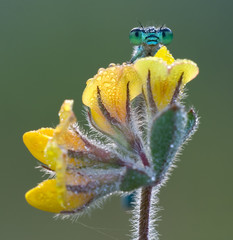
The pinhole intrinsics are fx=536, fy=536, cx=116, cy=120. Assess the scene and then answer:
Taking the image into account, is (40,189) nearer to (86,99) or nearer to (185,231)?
(86,99)

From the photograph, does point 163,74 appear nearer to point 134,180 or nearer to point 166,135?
point 166,135

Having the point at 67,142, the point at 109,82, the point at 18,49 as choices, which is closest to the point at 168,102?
the point at 109,82

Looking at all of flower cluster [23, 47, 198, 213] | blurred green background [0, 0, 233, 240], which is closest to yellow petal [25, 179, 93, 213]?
flower cluster [23, 47, 198, 213]

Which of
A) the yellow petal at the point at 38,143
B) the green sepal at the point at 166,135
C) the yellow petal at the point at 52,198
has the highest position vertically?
the yellow petal at the point at 38,143

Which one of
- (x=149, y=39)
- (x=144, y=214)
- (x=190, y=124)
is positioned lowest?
(x=144, y=214)

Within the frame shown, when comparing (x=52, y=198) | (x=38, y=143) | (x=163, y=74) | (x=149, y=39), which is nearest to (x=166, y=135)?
(x=163, y=74)

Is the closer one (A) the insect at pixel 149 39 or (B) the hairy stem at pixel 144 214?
(B) the hairy stem at pixel 144 214

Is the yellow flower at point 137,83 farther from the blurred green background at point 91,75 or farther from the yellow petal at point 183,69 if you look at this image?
the blurred green background at point 91,75

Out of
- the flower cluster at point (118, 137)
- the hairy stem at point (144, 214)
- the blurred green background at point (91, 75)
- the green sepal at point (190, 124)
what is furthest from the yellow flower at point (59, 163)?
the blurred green background at point (91, 75)
